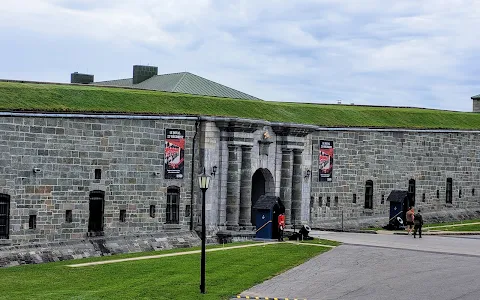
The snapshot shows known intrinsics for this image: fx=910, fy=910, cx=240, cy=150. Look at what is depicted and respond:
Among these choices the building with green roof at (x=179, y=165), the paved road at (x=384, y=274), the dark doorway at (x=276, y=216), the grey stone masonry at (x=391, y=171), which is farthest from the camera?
the grey stone masonry at (x=391, y=171)

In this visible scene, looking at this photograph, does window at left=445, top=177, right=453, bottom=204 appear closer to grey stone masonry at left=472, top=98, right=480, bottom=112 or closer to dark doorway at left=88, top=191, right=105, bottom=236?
grey stone masonry at left=472, top=98, right=480, bottom=112

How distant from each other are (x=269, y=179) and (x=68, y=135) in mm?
13775

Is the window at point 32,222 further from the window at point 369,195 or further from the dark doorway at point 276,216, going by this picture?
the window at point 369,195

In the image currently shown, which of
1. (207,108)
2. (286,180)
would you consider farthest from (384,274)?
(286,180)

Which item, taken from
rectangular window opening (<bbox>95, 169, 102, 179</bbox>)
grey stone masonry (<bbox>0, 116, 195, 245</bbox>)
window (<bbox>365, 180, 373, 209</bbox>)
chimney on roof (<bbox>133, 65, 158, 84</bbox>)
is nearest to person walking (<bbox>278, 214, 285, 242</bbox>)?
grey stone masonry (<bbox>0, 116, 195, 245</bbox>)

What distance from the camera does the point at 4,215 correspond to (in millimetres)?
34719

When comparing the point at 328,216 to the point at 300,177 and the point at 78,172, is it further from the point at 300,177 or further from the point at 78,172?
the point at 78,172

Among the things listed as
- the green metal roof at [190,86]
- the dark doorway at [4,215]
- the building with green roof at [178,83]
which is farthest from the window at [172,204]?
the green metal roof at [190,86]

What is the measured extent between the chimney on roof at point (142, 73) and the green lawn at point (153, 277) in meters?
25.5

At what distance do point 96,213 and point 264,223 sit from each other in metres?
8.37

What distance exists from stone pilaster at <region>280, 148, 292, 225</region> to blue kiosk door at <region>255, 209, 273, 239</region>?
5432 millimetres

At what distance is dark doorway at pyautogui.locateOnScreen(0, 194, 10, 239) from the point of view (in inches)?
1364

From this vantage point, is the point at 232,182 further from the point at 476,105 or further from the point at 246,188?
the point at 476,105

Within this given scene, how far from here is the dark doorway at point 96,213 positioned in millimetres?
38219
